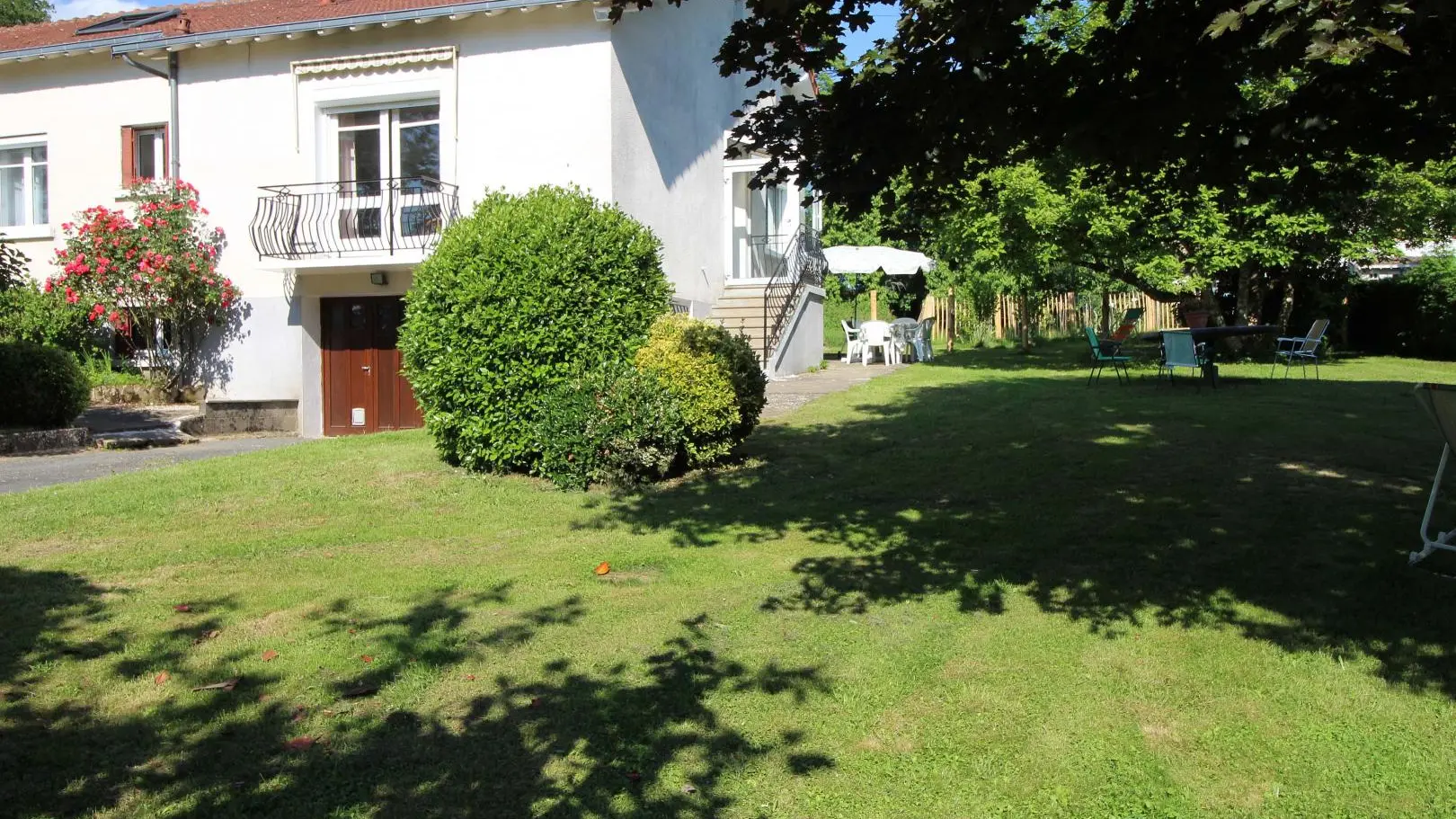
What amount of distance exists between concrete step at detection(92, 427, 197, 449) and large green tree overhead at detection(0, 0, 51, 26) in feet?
73.8

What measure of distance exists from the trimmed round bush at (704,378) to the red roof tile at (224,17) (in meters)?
7.76

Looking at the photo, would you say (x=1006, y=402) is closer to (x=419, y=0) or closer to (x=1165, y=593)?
(x=1165, y=593)

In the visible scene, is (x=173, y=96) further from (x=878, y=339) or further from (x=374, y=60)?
(x=878, y=339)

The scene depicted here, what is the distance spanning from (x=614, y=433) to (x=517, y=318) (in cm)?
137

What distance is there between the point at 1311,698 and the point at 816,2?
3914 millimetres

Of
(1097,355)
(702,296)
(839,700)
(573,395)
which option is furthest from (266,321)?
(839,700)

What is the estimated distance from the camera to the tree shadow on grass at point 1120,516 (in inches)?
193

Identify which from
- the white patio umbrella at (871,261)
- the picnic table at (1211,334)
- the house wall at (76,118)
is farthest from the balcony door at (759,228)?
the house wall at (76,118)

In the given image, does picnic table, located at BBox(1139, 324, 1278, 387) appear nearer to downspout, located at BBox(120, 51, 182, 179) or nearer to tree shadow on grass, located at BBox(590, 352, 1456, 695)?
tree shadow on grass, located at BBox(590, 352, 1456, 695)

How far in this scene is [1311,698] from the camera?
3.87 meters

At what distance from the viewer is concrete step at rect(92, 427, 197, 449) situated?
12.3 metres

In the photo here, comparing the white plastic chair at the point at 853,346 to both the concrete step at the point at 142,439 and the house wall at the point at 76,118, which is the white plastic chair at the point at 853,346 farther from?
the house wall at the point at 76,118

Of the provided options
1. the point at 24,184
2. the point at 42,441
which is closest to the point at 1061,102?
the point at 42,441

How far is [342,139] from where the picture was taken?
50.0 feet
